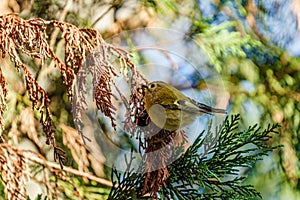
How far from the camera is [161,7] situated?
1.05m

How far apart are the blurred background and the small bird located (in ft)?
0.70

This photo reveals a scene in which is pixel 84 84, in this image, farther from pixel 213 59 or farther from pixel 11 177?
pixel 213 59

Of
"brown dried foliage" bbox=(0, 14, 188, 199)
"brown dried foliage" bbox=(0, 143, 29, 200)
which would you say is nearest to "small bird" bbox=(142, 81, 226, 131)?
"brown dried foliage" bbox=(0, 14, 188, 199)

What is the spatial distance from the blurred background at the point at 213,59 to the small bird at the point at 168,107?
0.21 metres

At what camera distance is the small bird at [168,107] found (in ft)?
1.50

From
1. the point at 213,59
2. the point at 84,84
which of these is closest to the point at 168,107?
the point at 84,84

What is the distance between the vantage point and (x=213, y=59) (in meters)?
1.01

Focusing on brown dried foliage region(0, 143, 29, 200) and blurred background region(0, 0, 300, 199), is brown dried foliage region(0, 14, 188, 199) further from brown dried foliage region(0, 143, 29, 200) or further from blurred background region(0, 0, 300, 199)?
blurred background region(0, 0, 300, 199)

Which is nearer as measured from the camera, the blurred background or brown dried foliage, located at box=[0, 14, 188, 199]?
brown dried foliage, located at box=[0, 14, 188, 199]

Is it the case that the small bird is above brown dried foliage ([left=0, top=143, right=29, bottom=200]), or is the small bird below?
above

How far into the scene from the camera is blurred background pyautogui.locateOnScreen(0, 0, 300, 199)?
85 cm

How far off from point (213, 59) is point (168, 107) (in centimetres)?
55

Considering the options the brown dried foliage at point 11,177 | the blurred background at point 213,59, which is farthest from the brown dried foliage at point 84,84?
the blurred background at point 213,59

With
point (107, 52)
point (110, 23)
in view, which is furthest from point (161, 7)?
point (107, 52)
